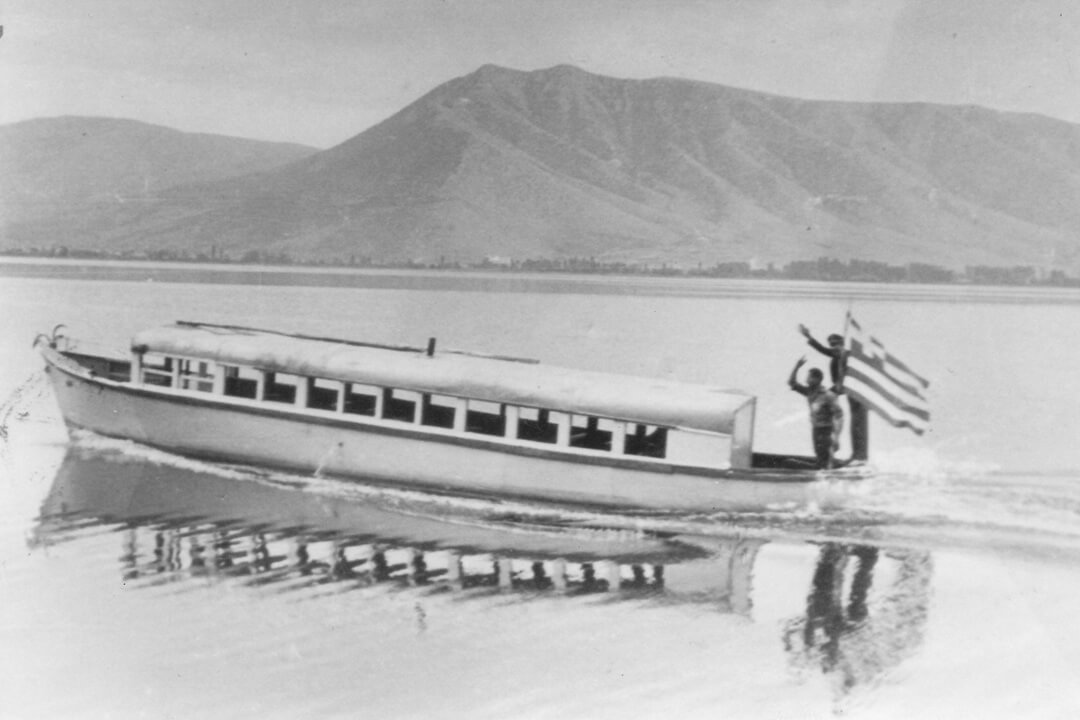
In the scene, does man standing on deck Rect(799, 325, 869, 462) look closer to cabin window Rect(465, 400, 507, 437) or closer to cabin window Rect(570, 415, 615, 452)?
cabin window Rect(570, 415, 615, 452)

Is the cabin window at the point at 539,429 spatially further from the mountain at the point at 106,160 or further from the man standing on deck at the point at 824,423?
the mountain at the point at 106,160

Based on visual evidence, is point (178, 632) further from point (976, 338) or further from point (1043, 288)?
point (976, 338)

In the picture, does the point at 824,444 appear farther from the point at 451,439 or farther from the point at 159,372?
the point at 159,372

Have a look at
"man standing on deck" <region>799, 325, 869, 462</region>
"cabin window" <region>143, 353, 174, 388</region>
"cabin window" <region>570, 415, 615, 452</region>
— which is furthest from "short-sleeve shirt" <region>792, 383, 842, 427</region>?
"cabin window" <region>143, 353, 174, 388</region>

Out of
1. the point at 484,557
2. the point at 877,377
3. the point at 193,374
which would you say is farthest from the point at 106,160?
the point at 877,377

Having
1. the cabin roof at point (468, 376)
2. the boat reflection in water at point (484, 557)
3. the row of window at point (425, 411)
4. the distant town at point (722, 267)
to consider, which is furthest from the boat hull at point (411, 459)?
the distant town at point (722, 267)

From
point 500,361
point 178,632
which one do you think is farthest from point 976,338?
point 178,632

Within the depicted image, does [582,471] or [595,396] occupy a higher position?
[595,396]
